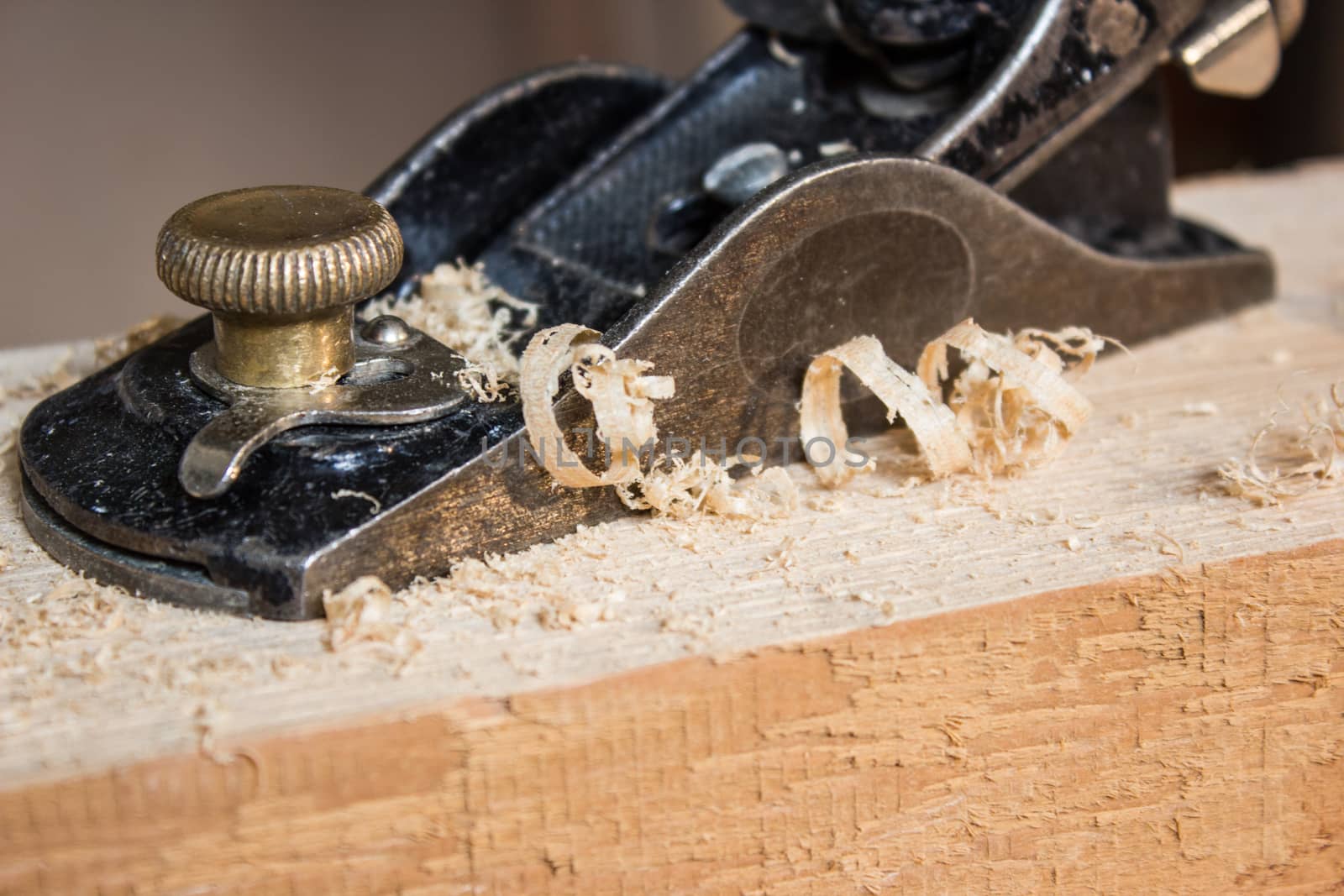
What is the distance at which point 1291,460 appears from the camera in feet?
4.92

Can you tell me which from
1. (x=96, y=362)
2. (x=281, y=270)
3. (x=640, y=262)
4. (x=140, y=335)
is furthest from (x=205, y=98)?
(x=281, y=270)

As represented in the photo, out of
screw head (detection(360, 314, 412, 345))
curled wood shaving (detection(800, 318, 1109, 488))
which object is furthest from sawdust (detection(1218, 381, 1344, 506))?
screw head (detection(360, 314, 412, 345))

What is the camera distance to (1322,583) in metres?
1.30

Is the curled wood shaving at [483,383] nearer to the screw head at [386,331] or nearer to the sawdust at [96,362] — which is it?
the screw head at [386,331]

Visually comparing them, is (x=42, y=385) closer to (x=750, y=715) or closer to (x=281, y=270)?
(x=281, y=270)

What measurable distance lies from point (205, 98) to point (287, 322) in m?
3.56

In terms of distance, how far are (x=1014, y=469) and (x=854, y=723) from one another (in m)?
0.40

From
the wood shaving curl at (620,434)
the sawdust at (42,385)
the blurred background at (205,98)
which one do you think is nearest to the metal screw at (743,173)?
the wood shaving curl at (620,434)

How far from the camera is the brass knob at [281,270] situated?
1236mm

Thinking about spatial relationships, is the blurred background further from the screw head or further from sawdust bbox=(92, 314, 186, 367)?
the screw head

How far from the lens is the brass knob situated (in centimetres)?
124

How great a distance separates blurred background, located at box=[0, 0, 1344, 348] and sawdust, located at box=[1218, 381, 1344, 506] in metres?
2.49

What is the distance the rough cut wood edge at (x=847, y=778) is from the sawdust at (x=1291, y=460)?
13 centimetres

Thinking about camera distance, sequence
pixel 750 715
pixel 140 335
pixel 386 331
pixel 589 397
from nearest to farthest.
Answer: pixel 750 715 < pixel 589 397 < pixel 386 331 < pixel 140 335
